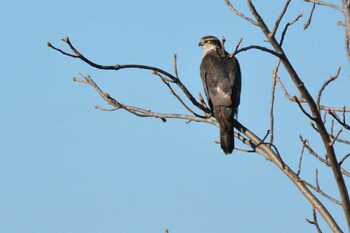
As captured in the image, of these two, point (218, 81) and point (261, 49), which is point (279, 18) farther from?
point (218, 81)

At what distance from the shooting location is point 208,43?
9.84 metres

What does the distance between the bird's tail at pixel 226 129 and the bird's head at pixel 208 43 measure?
2.11 meters

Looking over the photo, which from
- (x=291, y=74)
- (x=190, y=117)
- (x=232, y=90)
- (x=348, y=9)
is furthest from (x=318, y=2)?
(x=232, y=90)

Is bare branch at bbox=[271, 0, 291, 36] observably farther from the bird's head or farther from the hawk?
the bird's head

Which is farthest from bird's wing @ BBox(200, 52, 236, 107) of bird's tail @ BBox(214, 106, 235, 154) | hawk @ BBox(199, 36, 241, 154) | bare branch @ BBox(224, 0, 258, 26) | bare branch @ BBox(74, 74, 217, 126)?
bare branch @ BBox(224, 0, 258, 26)

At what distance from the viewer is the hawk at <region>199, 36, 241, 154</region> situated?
7.51 meters

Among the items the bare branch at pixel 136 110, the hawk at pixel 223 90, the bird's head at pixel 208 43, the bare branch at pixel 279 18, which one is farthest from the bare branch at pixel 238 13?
the bird's head at pixel 208 43

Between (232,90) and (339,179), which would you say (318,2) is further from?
(232,90)

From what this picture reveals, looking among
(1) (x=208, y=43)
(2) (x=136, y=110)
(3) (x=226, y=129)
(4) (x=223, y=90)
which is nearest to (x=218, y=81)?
(4) (x=223, y=90)

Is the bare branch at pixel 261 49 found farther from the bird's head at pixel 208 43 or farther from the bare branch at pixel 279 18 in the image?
the bird's head at pixel 208 43

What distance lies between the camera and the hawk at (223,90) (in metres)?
7.51

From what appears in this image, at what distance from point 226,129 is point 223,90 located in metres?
0.76

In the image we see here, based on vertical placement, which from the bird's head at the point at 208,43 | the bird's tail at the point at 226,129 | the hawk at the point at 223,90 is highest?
the bird's head at the point at 208,43

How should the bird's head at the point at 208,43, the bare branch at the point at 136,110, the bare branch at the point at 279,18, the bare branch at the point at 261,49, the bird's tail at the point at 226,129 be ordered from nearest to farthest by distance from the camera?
the bare branch at the point at 261,49 < the bare branch at the point at 279,18 < the bare branch at the point at 136,110 < the bird's tail at the point at 226,129 < the bird's head at the point at 208,43
